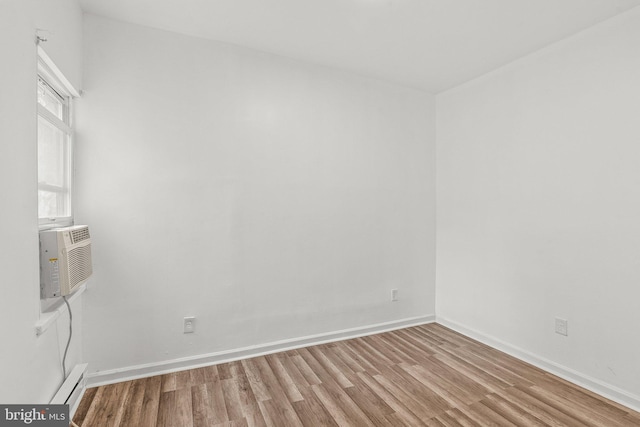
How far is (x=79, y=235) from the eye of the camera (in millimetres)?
1913

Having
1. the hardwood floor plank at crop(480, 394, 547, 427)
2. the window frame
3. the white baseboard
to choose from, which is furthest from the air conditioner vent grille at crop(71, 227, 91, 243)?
the white baseboard

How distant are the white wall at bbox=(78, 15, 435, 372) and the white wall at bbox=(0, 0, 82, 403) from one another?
68cm

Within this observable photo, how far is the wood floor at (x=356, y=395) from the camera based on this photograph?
76.6 inches

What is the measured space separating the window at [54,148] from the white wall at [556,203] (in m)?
3.45

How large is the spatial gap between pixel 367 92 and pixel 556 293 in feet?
8.23

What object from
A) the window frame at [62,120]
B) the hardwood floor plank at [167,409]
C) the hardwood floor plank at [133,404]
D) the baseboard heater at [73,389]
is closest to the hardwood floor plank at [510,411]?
the hardwood floor plank at [167,409]

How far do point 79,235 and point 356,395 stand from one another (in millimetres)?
2086

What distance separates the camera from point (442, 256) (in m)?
3.64

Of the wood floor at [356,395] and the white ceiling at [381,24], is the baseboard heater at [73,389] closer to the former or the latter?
the wood floor at [356,395]

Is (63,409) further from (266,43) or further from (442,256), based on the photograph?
(442,256)

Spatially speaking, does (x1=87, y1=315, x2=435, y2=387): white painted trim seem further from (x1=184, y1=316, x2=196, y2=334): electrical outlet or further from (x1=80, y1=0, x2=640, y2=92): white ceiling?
(x1=80, y1=0, x2=640, y2=92): white ceiling

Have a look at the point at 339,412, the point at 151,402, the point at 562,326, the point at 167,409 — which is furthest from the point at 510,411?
the point at 151,402

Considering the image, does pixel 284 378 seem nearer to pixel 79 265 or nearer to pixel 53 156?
pixel 79 265

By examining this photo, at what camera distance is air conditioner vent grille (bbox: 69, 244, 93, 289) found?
5.65 feet
